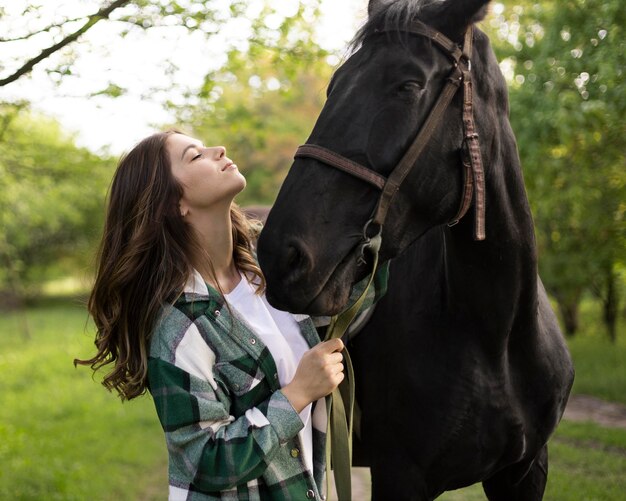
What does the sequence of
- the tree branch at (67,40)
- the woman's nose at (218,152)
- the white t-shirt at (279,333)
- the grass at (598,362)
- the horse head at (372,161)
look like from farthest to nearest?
1. the grass at (598,362)
2. the tree branch at (67,40)
3. the woman's nose at (218,152)
4. the white t-shirt at (279,333)
5. the horse head at (372,161)

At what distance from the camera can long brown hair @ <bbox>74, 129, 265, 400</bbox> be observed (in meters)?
1.98

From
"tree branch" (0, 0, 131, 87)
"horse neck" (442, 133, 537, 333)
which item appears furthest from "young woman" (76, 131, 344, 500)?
"tree branch" (0, 0, 131, 87)

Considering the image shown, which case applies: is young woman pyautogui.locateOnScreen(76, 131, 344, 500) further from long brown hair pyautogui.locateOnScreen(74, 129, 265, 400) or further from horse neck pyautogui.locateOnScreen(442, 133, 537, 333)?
horse neck pyautogui.locateOnScreen(442, 133, 537, 333)

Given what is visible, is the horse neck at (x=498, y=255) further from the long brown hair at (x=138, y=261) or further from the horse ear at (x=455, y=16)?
the long brown hair at (x=138, y=261)

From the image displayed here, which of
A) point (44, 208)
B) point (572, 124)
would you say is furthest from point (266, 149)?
point (44, 208)

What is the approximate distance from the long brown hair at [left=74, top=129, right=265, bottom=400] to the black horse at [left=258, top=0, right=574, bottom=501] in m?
0.44

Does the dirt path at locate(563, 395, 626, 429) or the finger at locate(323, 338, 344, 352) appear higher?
the finger at locate(323, 338, 344, 352)

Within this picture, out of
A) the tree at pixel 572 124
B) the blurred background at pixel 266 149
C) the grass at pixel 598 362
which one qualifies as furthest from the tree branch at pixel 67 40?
the grass at pixel 598 362

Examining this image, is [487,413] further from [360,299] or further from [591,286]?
[591,286]

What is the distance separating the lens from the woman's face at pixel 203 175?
2043 millimetres

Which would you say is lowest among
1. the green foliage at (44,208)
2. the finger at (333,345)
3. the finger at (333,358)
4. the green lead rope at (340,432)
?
the green foliage at (44,208)

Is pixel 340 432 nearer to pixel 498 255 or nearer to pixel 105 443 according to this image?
pixel 498 255

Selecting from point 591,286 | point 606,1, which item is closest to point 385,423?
point 606,1

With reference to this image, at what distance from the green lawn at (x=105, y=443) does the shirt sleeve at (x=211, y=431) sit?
804 mm
